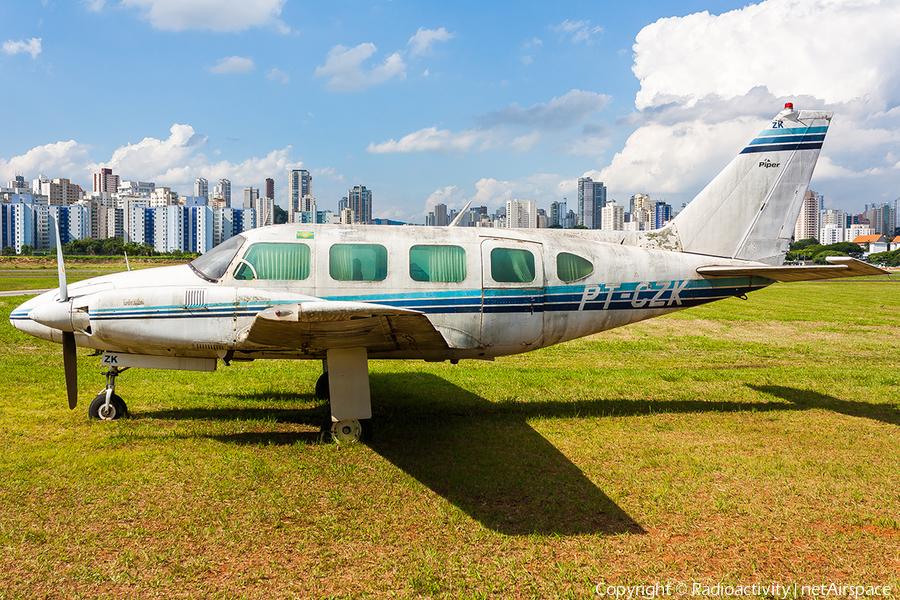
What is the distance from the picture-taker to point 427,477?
6250 millimetres

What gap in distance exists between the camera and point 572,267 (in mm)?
8078

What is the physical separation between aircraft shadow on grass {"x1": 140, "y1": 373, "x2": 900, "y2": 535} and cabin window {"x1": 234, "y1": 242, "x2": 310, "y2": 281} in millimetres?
2314

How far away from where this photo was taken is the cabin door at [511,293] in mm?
7605

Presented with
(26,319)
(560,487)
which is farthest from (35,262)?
(560,487)

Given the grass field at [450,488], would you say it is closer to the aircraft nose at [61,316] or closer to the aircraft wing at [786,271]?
the aircraft nose at [61,316]

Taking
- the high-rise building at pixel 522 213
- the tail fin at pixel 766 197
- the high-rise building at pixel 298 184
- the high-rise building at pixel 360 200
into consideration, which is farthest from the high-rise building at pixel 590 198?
the tail fin at pixel 766 197

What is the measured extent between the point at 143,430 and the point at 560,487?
583cm

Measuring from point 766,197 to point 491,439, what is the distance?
648 centimetres

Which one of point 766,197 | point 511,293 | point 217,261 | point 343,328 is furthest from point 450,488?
point 766,197

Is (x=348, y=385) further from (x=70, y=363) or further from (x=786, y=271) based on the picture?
(x=786, y=271)

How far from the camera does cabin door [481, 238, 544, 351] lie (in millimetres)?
7605

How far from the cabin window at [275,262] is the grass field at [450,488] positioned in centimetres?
232

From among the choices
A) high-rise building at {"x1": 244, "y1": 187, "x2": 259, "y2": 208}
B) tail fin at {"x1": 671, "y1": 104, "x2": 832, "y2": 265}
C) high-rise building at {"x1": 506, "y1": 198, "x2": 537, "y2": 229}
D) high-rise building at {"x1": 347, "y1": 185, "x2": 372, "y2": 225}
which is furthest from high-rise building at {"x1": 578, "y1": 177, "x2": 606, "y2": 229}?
high-rise building at {"x1": 244, "y1": 187, "x2": 259, "y2": 208}

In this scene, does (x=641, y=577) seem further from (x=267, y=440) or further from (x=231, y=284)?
(x=231, y=284)
